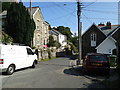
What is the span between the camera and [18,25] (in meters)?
20.3

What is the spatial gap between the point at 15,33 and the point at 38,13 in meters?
11.4

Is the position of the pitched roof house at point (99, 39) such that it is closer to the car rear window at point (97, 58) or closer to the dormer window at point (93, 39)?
the dormer window at point (93, 39)

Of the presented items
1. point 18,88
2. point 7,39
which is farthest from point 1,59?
point 7,39

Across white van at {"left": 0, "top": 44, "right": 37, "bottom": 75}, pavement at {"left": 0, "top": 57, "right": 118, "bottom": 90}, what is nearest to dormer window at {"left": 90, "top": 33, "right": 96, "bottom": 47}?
white van at {"left": 0, "top": 44, "right": 37, "bottom": 75}

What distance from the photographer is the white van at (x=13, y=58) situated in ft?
33.6

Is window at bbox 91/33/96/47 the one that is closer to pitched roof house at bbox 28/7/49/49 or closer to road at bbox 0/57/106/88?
pitched roof house at bbox 28/7/49/49

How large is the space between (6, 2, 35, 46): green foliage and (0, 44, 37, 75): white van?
7512mm

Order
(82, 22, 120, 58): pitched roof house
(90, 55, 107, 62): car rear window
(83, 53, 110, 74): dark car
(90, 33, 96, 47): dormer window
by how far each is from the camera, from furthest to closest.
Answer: (90, 33, 96, 47): dormer window, (82, 22, 120, 58): pitched roof house, (90, 55, 107, 62): car rear window, (83, 53, 110, 74): dark car

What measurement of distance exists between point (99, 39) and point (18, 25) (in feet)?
54.4

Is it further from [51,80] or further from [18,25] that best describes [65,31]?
[51,80]

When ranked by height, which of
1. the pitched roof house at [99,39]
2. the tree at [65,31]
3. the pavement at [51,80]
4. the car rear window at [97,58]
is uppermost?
the tree at [65,31]

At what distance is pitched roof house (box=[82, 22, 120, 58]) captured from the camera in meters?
27.8

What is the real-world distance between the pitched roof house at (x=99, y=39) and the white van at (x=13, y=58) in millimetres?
18088

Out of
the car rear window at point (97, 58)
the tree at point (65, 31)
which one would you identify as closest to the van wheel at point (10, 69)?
the car rear window at point (97, 58)
